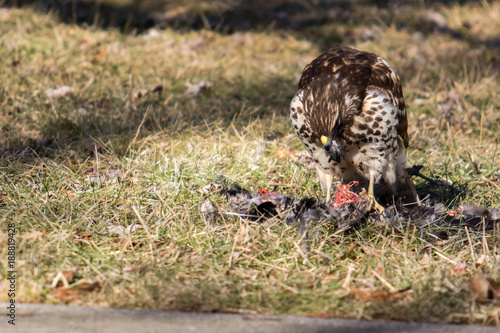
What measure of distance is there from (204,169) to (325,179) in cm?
94

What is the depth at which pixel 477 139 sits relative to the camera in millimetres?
5668

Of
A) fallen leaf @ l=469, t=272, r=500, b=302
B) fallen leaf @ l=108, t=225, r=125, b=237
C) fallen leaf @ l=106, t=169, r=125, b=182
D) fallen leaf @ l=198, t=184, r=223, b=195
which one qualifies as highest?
fallen leaf @ l=469, t=272, r=500, b=302

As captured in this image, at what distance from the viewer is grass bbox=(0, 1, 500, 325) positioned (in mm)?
2898

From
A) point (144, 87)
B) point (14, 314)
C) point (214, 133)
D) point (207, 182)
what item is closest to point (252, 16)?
point (144, 87)

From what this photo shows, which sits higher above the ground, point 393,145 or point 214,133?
point 393,145

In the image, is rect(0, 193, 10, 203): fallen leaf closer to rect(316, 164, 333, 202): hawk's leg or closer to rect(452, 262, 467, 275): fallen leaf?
rect(316, 164, 333, 202): hawk's leg

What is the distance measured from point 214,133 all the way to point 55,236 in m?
2.27

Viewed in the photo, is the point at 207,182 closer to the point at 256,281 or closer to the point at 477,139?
the point at 256,281

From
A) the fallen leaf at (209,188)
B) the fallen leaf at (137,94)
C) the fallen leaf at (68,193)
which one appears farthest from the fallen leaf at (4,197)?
the fallen leaf at (137,94)

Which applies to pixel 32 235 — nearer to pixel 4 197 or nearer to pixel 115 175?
pixel 4 197

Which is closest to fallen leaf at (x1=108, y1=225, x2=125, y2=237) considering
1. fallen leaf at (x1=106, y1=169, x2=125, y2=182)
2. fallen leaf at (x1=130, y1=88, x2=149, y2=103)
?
fallen leaf at (x1=106, y1=169, x2=125, y2=182)

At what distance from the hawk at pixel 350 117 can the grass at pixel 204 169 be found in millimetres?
545

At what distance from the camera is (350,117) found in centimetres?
362

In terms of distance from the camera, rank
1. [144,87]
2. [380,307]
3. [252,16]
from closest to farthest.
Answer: [380,307] → [144,87] → [252,16]
